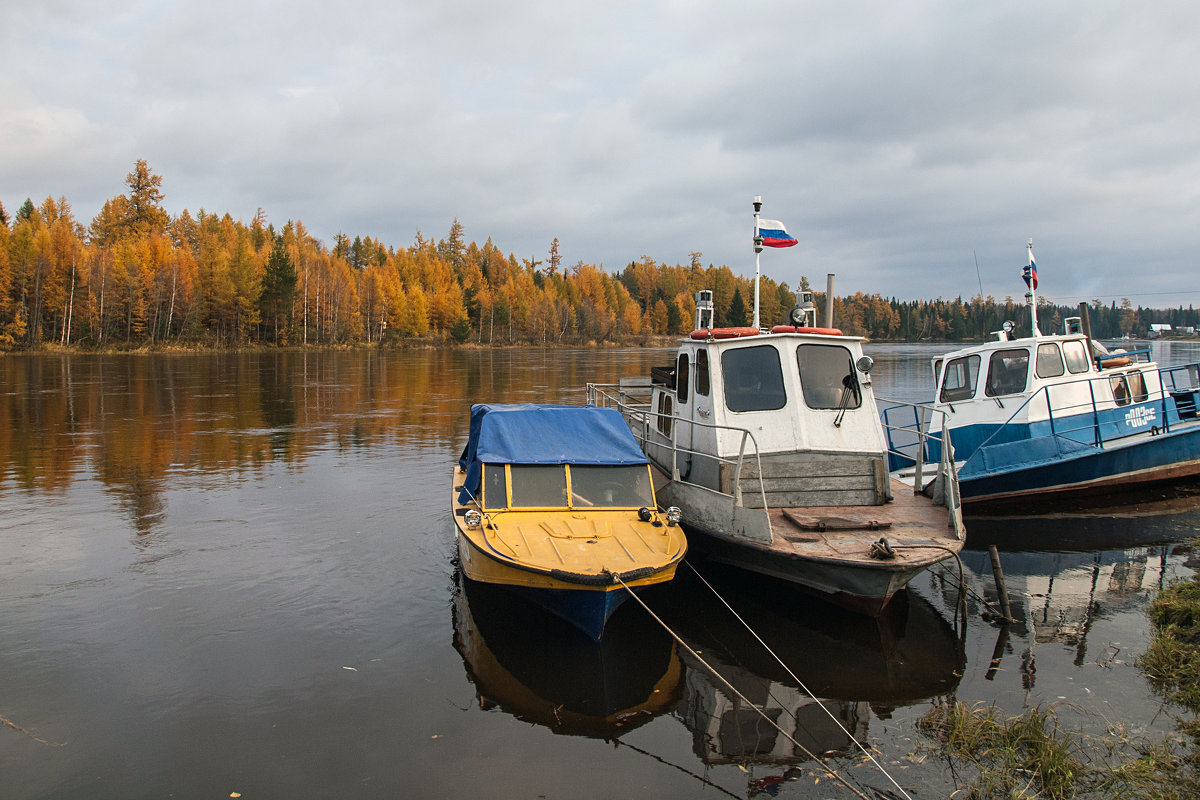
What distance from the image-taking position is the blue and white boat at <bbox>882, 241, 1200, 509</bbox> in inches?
643

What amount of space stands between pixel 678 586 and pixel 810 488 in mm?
2625

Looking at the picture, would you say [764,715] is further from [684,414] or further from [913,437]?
[913,437]

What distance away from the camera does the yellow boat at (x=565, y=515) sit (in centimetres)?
913

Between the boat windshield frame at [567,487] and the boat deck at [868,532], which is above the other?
the boat windshield frame at [567,487]

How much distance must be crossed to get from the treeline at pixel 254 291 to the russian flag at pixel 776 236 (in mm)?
84265

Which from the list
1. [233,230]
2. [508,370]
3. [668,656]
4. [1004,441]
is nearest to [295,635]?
[668,656]

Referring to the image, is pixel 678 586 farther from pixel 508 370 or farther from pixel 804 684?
pixel 508 370

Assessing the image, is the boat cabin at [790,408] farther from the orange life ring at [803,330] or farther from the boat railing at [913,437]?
the boat railing at [913,437]

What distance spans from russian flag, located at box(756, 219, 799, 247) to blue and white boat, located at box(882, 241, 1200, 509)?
463 centimetres

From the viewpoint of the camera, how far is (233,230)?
118875 millimetres

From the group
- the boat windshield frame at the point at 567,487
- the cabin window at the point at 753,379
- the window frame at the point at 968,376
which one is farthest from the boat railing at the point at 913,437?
the boat windshield frame at the point at 567,487

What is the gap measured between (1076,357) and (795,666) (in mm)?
13203


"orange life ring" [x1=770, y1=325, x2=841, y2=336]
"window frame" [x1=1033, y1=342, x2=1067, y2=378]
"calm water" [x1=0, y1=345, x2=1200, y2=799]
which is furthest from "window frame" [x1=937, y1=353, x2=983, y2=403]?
"orange life ring" [x1=770, y1=325, x2=841, y2=336]

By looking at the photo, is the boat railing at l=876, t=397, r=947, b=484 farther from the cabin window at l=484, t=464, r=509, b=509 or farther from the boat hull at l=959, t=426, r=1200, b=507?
the cabin window at l=484, t=464, r=509, b=509
